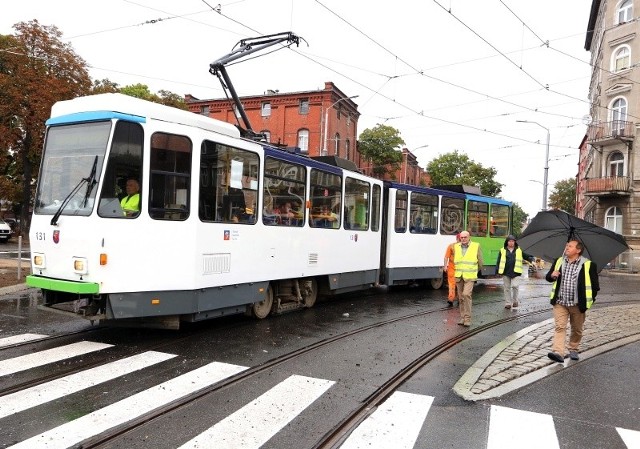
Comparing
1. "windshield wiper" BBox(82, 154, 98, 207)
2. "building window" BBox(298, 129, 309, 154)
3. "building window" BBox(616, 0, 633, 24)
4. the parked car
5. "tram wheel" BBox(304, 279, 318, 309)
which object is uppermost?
"building window" BBox(616, 0, 633, 24)

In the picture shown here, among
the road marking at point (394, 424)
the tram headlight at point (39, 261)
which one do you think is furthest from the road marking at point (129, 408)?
the tram headlight at point (39, 261)

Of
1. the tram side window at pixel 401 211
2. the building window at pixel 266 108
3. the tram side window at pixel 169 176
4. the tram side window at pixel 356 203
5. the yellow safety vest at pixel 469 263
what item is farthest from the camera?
the building window at pixel 266 108

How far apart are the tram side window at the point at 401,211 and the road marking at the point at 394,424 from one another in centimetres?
866

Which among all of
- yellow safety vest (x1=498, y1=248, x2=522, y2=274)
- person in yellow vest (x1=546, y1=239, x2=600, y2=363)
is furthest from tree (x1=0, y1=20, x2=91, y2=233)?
person in yellow vest (x1=546, y1=239, x2=600, y2=363)

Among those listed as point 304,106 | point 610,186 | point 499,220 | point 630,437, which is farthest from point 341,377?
point 304,106

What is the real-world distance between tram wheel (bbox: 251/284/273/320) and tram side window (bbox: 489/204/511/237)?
10533mm

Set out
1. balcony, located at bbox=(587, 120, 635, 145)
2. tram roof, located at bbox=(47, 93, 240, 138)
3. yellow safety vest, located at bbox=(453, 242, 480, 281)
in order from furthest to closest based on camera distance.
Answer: balcony, located at bbox=(587, 120, 635, 145) → yellow safety vest, located at bbox=(453, 242, 480, 281) → tram roof, located at bbox=(47, 93, 240, 138)

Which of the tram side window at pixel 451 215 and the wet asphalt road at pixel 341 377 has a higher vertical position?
the tram side window at pixel 451 215

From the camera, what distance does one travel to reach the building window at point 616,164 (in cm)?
3412

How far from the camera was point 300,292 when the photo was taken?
10547 mm

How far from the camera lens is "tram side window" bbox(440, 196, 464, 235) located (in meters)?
15.4

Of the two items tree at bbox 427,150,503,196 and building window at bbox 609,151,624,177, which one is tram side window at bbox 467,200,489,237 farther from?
tree at bbox 427,150,503,196

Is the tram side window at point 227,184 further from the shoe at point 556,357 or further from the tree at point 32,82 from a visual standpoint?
the tree at point 32,82

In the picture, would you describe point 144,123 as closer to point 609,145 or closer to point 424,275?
point 424,275
